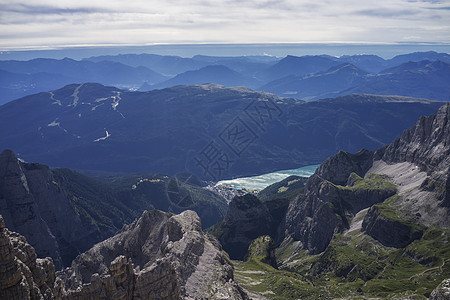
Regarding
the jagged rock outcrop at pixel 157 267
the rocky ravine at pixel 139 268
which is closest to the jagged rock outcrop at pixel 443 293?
the jagged rock outcrop at pixel 157 267

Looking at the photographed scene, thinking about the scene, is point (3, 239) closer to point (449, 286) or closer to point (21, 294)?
point (21, 294)

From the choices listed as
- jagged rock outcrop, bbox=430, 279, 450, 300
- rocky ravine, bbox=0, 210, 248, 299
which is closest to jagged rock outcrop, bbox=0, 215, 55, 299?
rocky ravine, bbox=0, 210, 248, 299

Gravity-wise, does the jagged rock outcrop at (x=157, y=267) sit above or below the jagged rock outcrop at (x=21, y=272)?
below

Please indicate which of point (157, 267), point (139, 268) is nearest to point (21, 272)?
point (157, 267)

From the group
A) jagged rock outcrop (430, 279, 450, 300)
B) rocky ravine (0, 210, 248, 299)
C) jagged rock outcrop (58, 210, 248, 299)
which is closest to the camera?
rocky ravine (0, 210, 248, 299)

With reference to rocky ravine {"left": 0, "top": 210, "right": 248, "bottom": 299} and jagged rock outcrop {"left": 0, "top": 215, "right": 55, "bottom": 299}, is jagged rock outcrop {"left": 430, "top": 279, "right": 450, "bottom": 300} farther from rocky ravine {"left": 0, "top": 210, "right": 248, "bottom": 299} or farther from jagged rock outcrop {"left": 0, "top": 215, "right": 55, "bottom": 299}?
jagged rock outcrop {"left": 0, "top": 215, "right": 55, "bottom": 299}

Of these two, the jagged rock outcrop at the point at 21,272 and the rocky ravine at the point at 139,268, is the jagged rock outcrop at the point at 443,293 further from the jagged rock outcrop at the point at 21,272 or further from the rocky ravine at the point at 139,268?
the jagged rock outcrop at the point at 21,272

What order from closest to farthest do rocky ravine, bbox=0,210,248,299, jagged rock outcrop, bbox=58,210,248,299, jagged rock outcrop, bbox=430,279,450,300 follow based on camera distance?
rocky ravine, bbox=0,210,248,299 < jagged rock outcrop, bbox=430,279,450,300 < jagged rock outcrop, bbox=58,210,248,299
